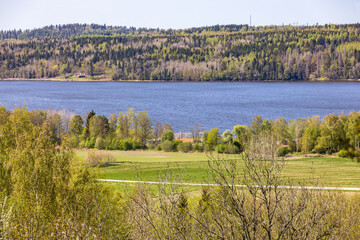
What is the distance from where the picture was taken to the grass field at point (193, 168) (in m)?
29.7

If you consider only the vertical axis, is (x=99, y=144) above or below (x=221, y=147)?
below

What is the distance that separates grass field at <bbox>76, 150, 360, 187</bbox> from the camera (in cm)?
2967

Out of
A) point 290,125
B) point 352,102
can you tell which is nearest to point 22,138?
point 290,125

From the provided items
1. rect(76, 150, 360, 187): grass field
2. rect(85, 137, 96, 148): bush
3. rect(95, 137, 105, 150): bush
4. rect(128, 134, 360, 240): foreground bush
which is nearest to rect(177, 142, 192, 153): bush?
rect(76, 150, 360, 187): grass field

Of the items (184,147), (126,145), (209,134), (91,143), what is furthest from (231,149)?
(91,143)

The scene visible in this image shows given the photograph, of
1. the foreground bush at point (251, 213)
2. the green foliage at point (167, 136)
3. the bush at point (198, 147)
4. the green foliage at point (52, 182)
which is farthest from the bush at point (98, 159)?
the foreground bush at point (251, 213)

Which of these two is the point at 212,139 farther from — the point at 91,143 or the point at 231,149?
the point at 91,143

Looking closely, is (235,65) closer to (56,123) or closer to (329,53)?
(329,53)

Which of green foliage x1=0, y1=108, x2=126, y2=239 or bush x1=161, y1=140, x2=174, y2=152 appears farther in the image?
bush x1=161, y1=140, x2=174, y2=152

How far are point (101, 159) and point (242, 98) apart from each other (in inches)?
3163

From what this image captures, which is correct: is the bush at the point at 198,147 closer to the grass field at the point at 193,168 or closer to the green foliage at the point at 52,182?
the grass field at the point at 193,168

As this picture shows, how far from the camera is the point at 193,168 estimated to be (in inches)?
1356

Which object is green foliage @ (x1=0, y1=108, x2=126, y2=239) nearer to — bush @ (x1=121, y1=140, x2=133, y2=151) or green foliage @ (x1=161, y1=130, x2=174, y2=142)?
bush @ (x1=121, y1=140, x2=133, y2=151)

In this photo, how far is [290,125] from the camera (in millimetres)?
47531
